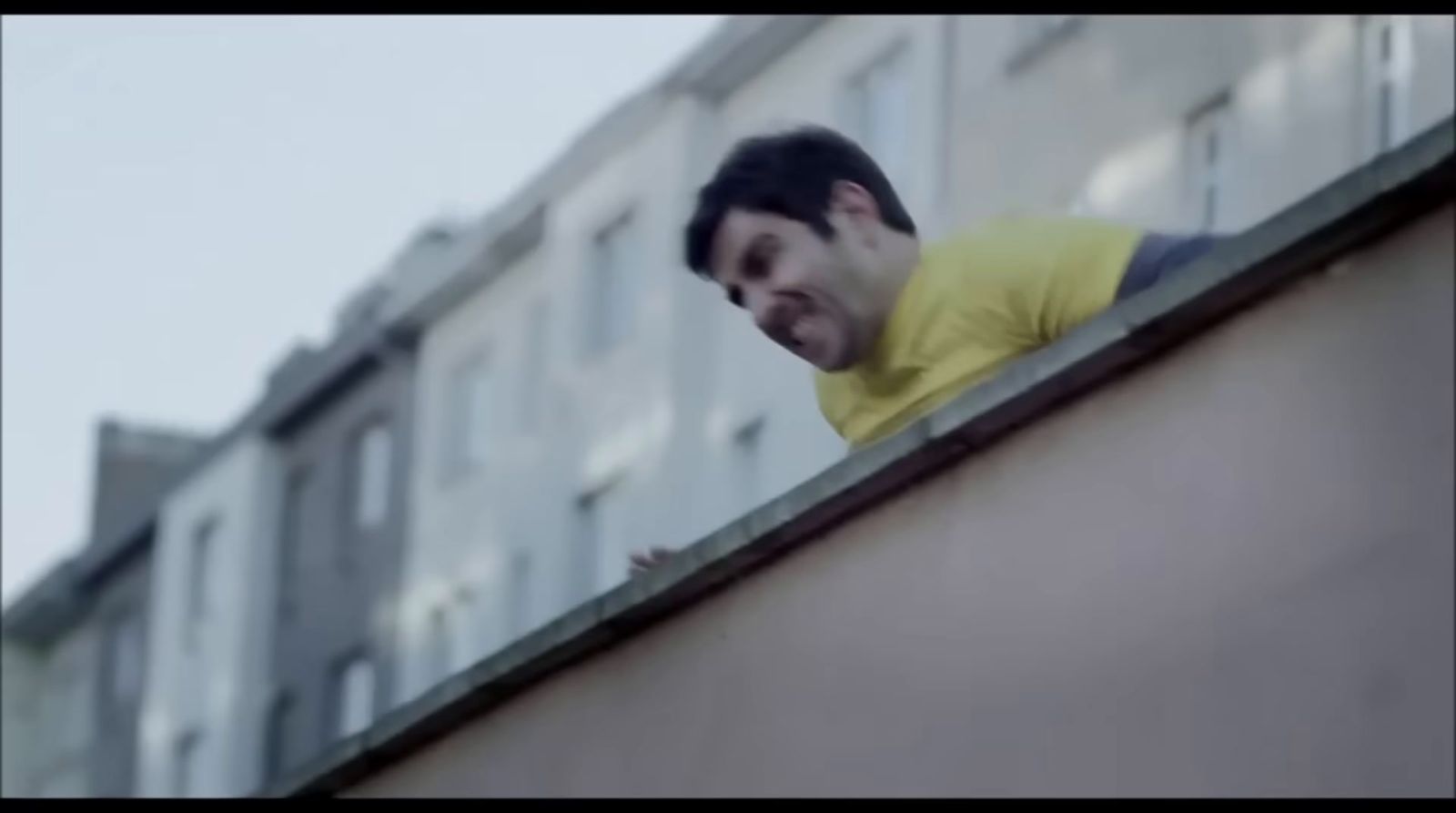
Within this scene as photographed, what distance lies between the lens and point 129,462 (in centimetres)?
5612

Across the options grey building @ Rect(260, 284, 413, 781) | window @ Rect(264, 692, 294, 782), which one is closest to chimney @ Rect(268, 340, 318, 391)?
grey building @ Rect(260, 284, 413, 781)

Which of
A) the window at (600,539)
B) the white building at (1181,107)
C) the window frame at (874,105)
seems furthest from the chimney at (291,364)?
the white building at (1181,107)

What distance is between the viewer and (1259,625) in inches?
232

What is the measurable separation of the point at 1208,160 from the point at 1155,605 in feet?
66.0

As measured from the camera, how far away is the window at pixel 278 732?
1797 inches

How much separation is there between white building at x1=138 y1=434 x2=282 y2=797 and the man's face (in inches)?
1533

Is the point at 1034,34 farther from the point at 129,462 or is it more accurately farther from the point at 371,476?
the point at 129,462

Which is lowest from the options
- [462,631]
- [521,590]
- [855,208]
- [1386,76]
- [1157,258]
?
[1157,258]

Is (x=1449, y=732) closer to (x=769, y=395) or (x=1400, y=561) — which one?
(x=1400, y=561)

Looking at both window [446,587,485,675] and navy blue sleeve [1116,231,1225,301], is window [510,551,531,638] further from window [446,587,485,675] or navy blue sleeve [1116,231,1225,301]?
navy blue sleeve [1116,231,1225,301]

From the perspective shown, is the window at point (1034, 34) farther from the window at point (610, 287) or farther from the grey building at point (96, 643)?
the grey building at point (96, 643)

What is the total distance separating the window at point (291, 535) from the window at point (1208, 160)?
858 inches

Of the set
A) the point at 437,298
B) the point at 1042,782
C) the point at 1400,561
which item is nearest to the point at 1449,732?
the point at 1400,561

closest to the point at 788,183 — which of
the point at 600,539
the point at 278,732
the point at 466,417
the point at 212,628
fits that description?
the point at 600,539
